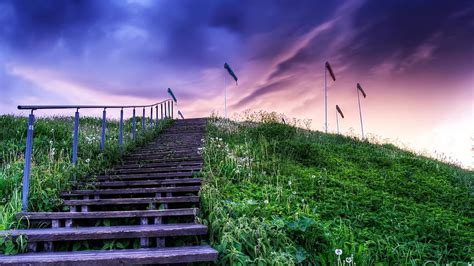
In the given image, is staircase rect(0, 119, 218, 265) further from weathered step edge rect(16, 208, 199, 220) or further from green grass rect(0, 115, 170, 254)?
green grass rect(0, 115, 170, 254)

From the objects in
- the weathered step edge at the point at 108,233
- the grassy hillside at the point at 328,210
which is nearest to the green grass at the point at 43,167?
the weathered step edge at the point at 108,233

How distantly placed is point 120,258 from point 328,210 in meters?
3.65

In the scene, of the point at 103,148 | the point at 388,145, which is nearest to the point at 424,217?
the point at 103,148

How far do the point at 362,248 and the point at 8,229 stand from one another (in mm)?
4747

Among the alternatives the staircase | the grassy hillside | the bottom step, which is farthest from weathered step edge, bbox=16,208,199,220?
the bottom step

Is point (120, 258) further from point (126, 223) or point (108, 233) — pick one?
point (126, 223)

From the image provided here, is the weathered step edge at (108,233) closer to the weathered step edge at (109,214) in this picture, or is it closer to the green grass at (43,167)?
the green grass at (43,167)

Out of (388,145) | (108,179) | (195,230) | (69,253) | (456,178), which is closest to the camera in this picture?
(69,253)

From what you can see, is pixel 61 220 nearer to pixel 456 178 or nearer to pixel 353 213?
pixel 353 213

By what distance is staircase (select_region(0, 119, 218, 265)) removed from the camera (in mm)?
4281

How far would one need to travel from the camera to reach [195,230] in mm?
4941

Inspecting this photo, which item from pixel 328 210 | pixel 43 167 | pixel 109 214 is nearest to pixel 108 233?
pixel 109 214

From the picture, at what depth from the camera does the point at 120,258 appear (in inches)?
165

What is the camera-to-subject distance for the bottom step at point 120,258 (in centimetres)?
417
